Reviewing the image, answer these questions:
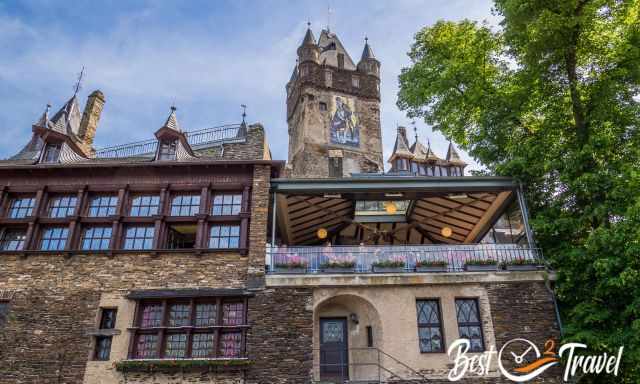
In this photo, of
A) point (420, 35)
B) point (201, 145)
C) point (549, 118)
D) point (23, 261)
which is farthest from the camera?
point (420, 35)

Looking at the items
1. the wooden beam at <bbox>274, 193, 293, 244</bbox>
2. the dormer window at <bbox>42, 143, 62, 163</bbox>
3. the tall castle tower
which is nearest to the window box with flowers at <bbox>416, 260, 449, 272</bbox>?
the wooden beam at <bbox>274, 193, 293, 244</bbox>

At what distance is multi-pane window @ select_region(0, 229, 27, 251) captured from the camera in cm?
1552

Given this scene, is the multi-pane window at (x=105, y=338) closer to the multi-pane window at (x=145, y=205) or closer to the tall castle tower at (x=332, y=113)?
the multi-pane window at (x=145, y=205)

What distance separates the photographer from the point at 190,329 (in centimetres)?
1361

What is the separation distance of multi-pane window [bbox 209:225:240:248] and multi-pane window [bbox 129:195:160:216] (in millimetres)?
2104

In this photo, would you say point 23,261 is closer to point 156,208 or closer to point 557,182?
point 156,208

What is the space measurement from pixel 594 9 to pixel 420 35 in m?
6.81

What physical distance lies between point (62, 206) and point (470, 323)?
1364 centimetres

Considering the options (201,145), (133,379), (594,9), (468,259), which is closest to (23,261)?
(133,379)

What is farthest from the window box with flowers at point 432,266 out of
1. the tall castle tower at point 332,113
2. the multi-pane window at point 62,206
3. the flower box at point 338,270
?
the tall castle tower at point 332,113

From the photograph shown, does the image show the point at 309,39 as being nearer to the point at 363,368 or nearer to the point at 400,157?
the point at 400,157

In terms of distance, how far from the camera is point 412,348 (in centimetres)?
1324

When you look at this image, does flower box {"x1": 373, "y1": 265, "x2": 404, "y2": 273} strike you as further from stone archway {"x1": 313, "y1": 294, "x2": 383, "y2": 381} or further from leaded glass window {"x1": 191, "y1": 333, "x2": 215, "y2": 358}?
leaded glass window {"x1": 191, "y1": 333, "x2": 215, "y2": 358}

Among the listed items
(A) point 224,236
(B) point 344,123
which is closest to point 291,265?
(A) point 224,236
